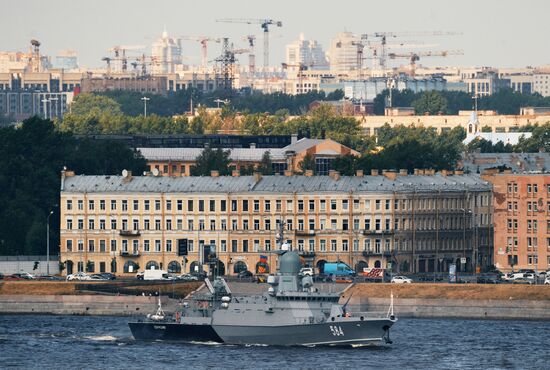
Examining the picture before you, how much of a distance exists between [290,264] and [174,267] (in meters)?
47.6

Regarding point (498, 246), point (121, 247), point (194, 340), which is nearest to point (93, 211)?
point (121, 247)

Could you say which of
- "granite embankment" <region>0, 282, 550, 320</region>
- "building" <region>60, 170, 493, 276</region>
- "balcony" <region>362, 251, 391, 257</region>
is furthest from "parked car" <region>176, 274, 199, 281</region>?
"balcony" <region>362, 251, 391, 257</region>

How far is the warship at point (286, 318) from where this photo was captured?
136m

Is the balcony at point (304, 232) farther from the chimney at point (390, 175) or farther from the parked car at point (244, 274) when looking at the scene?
the chimney at point (390, 175)

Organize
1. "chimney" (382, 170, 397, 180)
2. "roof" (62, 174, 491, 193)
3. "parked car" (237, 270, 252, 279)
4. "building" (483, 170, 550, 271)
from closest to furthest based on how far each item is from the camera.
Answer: "parked car" (237, 270, 252, 279) → "roof" (62, 174, 491, 193) → "chimney" (382, 170, 397, 180) → "building" (483, 170, 550, 271)

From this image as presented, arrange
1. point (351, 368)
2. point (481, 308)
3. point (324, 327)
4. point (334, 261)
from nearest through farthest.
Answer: point (351, 368) → point (324, 327) → point (481, 308) → point (334, 261)

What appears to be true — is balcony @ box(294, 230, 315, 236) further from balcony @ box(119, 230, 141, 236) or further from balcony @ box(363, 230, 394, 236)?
balcony @ box(119, 230, 141, 236)

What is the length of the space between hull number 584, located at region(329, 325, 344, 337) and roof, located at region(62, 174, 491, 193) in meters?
50.1

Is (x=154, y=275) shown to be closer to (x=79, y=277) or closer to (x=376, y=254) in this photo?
(x=79, y=277)

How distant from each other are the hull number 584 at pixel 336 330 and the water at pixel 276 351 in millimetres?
875

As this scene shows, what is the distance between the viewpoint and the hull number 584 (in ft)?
447

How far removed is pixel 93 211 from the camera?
188m

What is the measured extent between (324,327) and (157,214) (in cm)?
5283

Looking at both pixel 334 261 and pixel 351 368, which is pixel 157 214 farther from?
pixel 351 368
